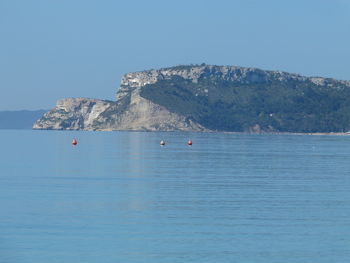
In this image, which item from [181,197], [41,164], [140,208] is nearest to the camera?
[140,208]

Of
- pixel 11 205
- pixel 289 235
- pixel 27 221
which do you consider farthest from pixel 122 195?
pixel 289 235

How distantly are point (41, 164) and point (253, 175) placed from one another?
25510 millimetres

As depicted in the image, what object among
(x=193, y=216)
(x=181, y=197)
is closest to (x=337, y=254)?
(x=193, y=216)

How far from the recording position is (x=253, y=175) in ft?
233

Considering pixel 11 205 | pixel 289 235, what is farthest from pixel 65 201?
pixel 289 235

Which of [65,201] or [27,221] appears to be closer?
[27,221]

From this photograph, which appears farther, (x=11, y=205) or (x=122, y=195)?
(x=122, y=195)

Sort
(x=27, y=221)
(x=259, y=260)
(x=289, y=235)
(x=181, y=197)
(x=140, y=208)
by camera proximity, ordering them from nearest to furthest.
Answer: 1. (x=259, y=260)
2. (x=289, y=235)
3. (x=27, y=221)
4. (x=140, y=208)
5. (x=181, y=197)

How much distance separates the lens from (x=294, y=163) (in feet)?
303

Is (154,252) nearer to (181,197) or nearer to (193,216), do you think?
(193,216)

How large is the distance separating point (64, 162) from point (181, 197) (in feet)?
136

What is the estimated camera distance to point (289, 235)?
37531 mm

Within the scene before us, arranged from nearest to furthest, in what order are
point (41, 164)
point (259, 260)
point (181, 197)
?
1. point (259, 260)
2. point (181, 197)
3. point (41, 164)

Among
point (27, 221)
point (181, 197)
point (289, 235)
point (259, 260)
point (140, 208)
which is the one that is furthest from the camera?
point (181, 197)
